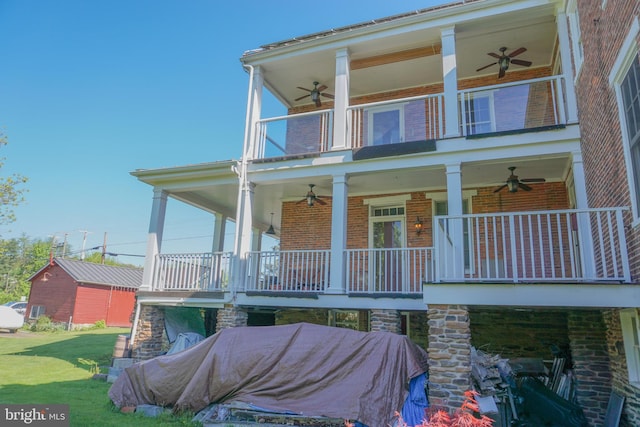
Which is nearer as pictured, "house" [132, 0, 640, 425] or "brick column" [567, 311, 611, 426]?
"house" [132, 0, 640, 425]

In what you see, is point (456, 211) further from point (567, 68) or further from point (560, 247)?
point (567, 68)

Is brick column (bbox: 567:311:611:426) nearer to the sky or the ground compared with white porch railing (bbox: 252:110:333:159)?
nearer to the ground

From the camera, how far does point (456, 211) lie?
730 cm

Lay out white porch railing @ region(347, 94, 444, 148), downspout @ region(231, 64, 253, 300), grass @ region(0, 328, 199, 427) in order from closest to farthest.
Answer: grass @ region(0, 328, 199, 427), downspout @ region(231, 64, 253, 300), white porch railing @ region(347, 94, 444, 148)

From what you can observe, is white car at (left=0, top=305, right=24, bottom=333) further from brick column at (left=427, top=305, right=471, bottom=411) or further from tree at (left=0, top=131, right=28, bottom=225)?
brick column at (left=427, top=305, right=471, bottom=411)

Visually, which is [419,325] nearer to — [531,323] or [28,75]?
[531,323]

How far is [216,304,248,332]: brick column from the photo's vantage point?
879 centimetres

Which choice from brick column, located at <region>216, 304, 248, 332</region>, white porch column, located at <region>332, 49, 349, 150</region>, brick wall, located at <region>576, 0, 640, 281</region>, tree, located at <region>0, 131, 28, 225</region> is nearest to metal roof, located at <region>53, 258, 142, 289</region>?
tree, located at <region>0, 131, 28, 225</region>


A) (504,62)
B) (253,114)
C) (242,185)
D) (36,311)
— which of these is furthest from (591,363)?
(36,311)

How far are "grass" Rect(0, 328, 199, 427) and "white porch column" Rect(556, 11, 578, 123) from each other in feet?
28.2

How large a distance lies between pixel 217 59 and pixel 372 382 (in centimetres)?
1249

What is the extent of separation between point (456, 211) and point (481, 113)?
3804mm

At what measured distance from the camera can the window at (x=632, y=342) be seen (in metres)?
4.96

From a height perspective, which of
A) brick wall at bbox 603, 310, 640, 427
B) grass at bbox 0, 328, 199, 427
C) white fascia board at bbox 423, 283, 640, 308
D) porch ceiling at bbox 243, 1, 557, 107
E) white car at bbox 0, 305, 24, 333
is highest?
porch ceiling at bbox 243, 1, 557, 107
